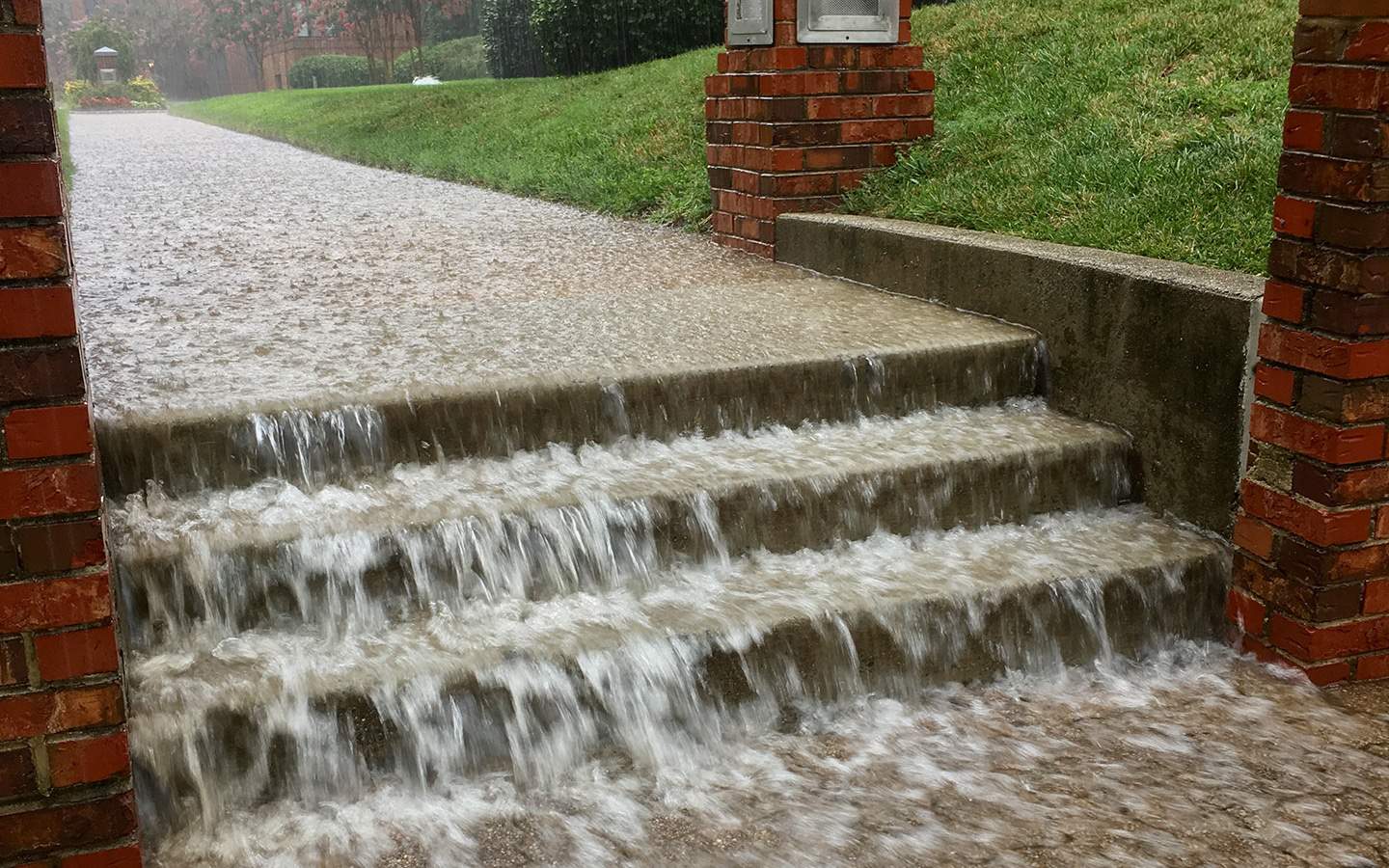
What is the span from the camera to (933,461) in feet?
10.7

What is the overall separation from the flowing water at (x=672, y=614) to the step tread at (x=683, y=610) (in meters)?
0.01

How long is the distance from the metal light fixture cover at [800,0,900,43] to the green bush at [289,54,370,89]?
133ft

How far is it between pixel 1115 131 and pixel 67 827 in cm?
448

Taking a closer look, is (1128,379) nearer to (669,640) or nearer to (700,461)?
(700,461)

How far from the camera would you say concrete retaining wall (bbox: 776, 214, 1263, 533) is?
121 inches

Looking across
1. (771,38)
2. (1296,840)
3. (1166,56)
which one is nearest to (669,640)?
(1296,840)

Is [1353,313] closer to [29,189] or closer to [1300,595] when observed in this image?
[1300,595]

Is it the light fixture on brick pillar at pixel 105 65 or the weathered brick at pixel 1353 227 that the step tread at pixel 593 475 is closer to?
the weathered brick at pixel 1353 227

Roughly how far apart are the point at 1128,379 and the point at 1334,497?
821 mm

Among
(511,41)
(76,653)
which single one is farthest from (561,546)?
(511,41)

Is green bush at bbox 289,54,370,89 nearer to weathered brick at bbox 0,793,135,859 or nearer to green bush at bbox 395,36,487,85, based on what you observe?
green bush at bbox 395,36,487,85

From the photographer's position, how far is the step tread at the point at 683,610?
2.44 m

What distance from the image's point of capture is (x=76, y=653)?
1.95 meters

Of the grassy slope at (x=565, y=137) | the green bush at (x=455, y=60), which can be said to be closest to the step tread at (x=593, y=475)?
the grassy slope at (x=565, y=137)
